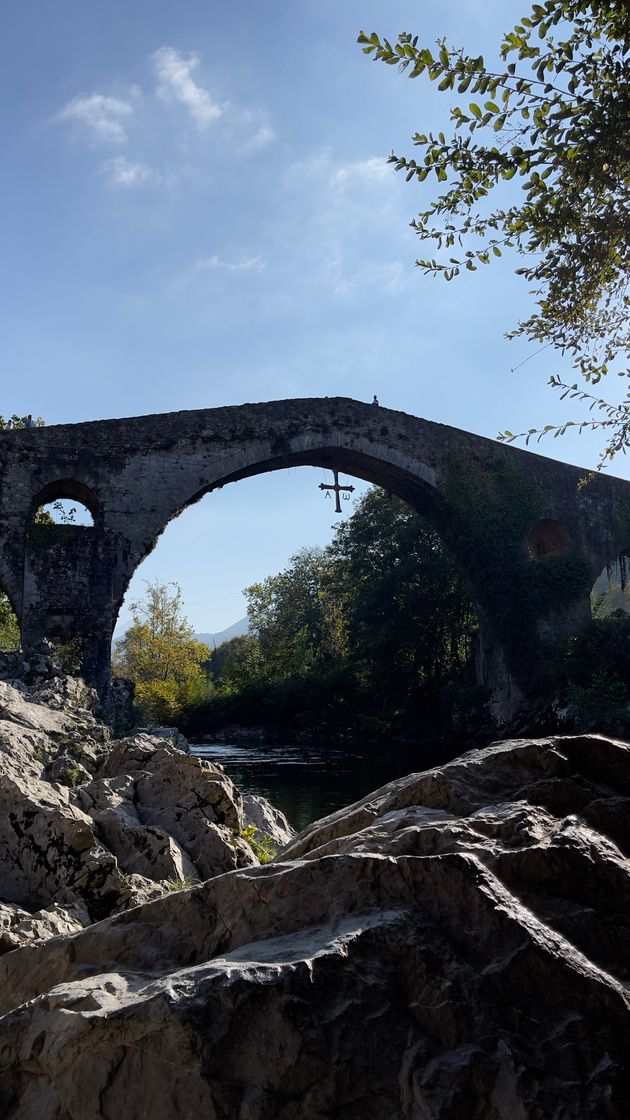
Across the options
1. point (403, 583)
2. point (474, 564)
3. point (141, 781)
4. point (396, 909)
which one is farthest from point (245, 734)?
point (396, 909)

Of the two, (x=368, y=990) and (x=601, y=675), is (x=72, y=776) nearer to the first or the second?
(x=368, y=990)

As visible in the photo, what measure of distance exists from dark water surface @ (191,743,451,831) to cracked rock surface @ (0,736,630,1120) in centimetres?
795

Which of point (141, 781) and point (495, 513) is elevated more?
point (495, 513)

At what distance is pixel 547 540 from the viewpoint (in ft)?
76.0

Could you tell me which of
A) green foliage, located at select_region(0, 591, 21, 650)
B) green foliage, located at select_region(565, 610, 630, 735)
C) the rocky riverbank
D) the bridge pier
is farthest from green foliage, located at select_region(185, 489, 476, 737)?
the rocky riverbank

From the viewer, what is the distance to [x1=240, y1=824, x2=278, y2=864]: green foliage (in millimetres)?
5742

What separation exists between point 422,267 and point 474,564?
15.5m

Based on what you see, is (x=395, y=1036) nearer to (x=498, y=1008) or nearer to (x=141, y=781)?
(x=498, y=1008)

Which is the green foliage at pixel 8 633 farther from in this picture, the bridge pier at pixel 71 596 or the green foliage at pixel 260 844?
the green foliage at pixel 260 844

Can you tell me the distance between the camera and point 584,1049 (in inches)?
72.4

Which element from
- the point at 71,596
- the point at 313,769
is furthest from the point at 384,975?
the point at 313,769

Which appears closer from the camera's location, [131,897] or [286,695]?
[131,897]

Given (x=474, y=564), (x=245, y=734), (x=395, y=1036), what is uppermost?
(x=474, y=564)

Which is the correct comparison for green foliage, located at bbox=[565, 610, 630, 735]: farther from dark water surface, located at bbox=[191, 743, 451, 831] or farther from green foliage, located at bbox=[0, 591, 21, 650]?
green foliage, located at bbox=[0, 591, 21, 650]
